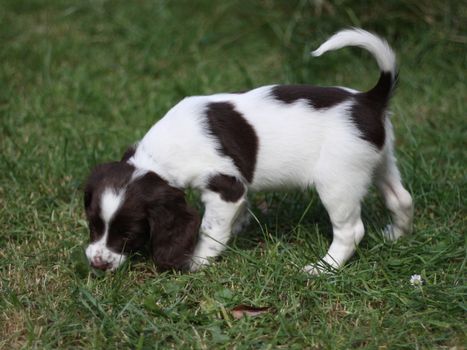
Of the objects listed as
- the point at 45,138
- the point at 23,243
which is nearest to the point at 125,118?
the point at 45,138

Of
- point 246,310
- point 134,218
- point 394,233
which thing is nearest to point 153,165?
point 134,218

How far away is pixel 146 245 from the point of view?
4.44 metres

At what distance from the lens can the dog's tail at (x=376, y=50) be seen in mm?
4203

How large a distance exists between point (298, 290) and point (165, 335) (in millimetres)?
794

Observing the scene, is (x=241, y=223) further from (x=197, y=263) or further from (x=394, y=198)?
(x=394, y=198)

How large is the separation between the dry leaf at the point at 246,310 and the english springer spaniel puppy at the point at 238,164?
46 cm

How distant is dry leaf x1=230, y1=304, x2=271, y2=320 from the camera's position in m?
3.93

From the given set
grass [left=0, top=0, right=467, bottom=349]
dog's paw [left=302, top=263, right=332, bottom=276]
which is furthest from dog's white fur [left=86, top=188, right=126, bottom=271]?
dog's paw [left=302, top=263, right=332, bottom=276]

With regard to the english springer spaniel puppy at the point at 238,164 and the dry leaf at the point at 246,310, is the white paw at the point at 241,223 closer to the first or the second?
the english springer spaniel puppy at the point at 238,164

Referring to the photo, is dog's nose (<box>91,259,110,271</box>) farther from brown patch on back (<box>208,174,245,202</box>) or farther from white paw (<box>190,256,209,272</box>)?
brown patch on back (<box>208,174,245,202</box>)

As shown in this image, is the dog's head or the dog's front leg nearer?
the dog's head

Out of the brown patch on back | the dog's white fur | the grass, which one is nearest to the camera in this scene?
the grass

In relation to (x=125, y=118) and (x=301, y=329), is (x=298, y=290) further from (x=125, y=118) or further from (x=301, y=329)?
(x=125, y=118)

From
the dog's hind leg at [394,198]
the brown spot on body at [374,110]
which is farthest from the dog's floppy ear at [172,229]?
the dog's hind leg at [394,198]
